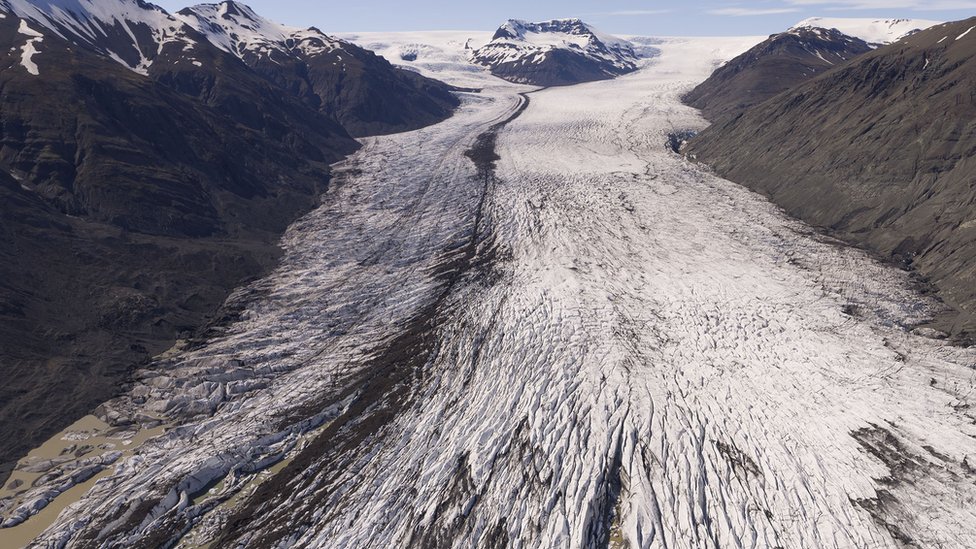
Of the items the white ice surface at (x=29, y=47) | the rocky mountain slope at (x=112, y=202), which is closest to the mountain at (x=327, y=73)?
the rocky mountain slope at (x=112, y=202)

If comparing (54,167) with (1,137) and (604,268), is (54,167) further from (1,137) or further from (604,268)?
(604,268)

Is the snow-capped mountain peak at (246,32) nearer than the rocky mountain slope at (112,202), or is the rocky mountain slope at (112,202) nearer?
the rocky mountain slope at (112,202)

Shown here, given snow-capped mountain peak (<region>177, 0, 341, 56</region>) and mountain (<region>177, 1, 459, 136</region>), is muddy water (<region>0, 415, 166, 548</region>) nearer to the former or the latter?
mountain (<region>177, 1, 459, 136</region>)

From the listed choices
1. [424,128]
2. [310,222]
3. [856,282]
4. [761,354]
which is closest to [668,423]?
[761,354]

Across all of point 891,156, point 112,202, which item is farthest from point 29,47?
point 891,156

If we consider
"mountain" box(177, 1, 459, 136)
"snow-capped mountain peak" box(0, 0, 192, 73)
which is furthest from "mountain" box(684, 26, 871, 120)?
"snow-capped mountain peak" box(0, 0, 192, 73)

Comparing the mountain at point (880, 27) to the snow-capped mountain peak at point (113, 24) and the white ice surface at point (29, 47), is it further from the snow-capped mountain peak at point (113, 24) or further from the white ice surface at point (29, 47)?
the white ice surface at point (29, 47)

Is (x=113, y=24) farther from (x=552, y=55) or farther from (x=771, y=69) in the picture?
(x=552, y=55)
